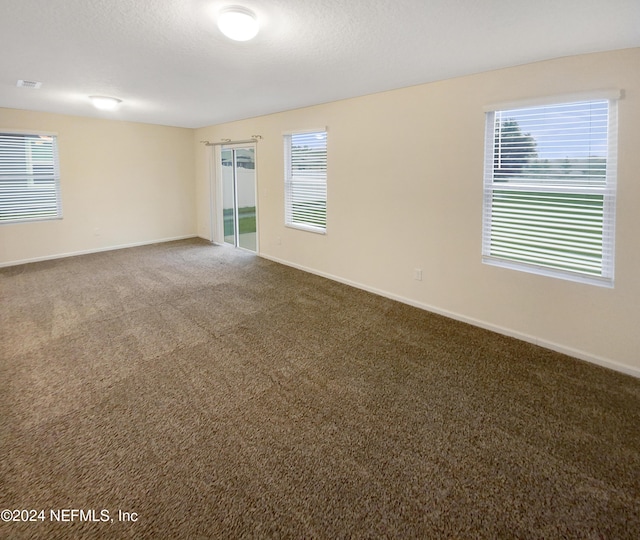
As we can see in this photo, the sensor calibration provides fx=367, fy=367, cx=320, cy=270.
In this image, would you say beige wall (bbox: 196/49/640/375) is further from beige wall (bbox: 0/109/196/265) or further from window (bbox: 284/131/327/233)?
beige wall (bbox: 0/109/196/265)

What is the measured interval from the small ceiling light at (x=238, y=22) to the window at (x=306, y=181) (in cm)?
272

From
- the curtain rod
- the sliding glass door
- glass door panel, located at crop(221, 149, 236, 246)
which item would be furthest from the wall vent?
glass door panel, located at crop(221, 149, 236, 246)

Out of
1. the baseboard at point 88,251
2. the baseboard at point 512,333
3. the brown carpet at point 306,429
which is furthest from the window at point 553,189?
the baseboard at point 88,251

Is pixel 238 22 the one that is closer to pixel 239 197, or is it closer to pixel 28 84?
pixel 28 84

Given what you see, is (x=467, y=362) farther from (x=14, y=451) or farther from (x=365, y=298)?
(x=14, y=451)

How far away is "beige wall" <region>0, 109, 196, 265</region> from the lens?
19.4ft

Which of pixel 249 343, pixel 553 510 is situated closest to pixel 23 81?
pixel 249 343

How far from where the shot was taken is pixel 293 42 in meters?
2.69

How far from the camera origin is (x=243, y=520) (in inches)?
63.0

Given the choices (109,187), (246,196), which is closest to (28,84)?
(109,187)

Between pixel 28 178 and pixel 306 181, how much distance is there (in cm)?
441

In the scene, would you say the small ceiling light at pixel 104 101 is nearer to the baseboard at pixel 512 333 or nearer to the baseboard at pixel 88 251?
the baseboard at pixel 88 251

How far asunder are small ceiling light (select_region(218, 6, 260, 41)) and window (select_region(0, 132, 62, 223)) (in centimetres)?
519

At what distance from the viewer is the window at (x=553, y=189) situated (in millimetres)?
2826
